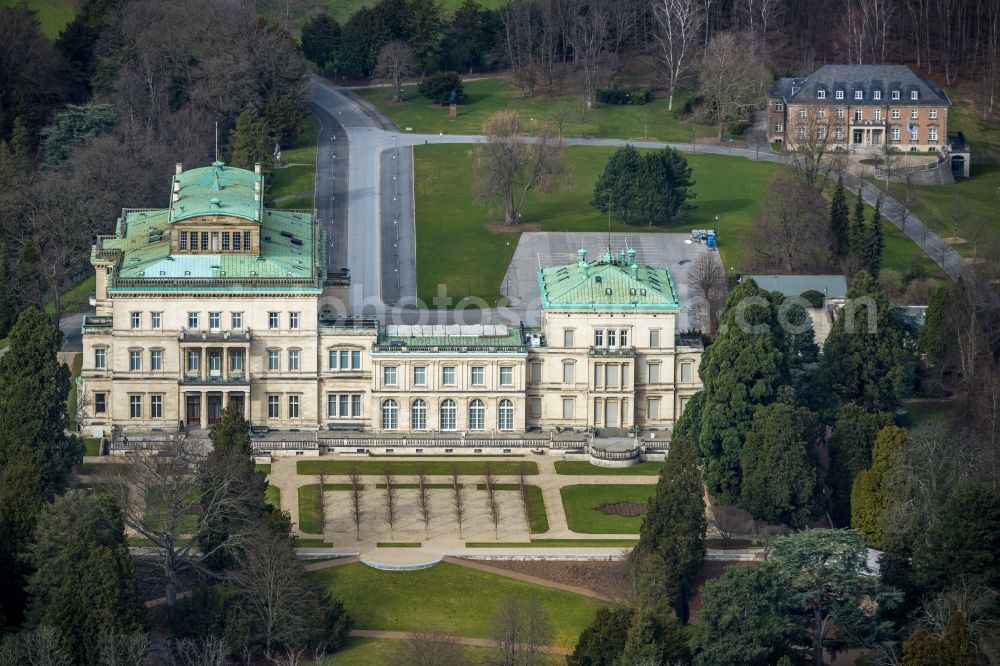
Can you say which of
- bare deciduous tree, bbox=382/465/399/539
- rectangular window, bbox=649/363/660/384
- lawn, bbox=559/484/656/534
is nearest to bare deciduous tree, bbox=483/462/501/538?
lawn, bbox=559/484/656/534

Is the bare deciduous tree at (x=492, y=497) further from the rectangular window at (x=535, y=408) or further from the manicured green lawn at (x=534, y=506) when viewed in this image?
the rectangular window at (x=535, y=408)

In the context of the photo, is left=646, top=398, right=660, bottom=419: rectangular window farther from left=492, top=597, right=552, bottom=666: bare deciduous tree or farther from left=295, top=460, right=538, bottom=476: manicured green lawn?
left=492, top=597, right=552, bottom=666: bare deciduous tree

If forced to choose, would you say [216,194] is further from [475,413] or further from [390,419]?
[475,413]

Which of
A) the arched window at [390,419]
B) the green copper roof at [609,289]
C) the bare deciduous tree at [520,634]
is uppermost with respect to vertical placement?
the green copper roof at [609,289]

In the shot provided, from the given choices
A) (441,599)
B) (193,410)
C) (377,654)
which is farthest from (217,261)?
(377,654)

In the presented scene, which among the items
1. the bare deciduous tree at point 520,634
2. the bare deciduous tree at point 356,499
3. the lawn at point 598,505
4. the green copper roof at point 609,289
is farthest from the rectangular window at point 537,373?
the bare deciduous tree at point 520,634

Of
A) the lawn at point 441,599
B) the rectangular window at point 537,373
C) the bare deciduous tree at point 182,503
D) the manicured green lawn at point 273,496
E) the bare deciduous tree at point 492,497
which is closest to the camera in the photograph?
the lawn at point 441,599

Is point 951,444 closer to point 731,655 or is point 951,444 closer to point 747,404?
point 747,404

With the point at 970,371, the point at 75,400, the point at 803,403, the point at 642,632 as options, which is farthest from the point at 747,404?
the point at 75,400
